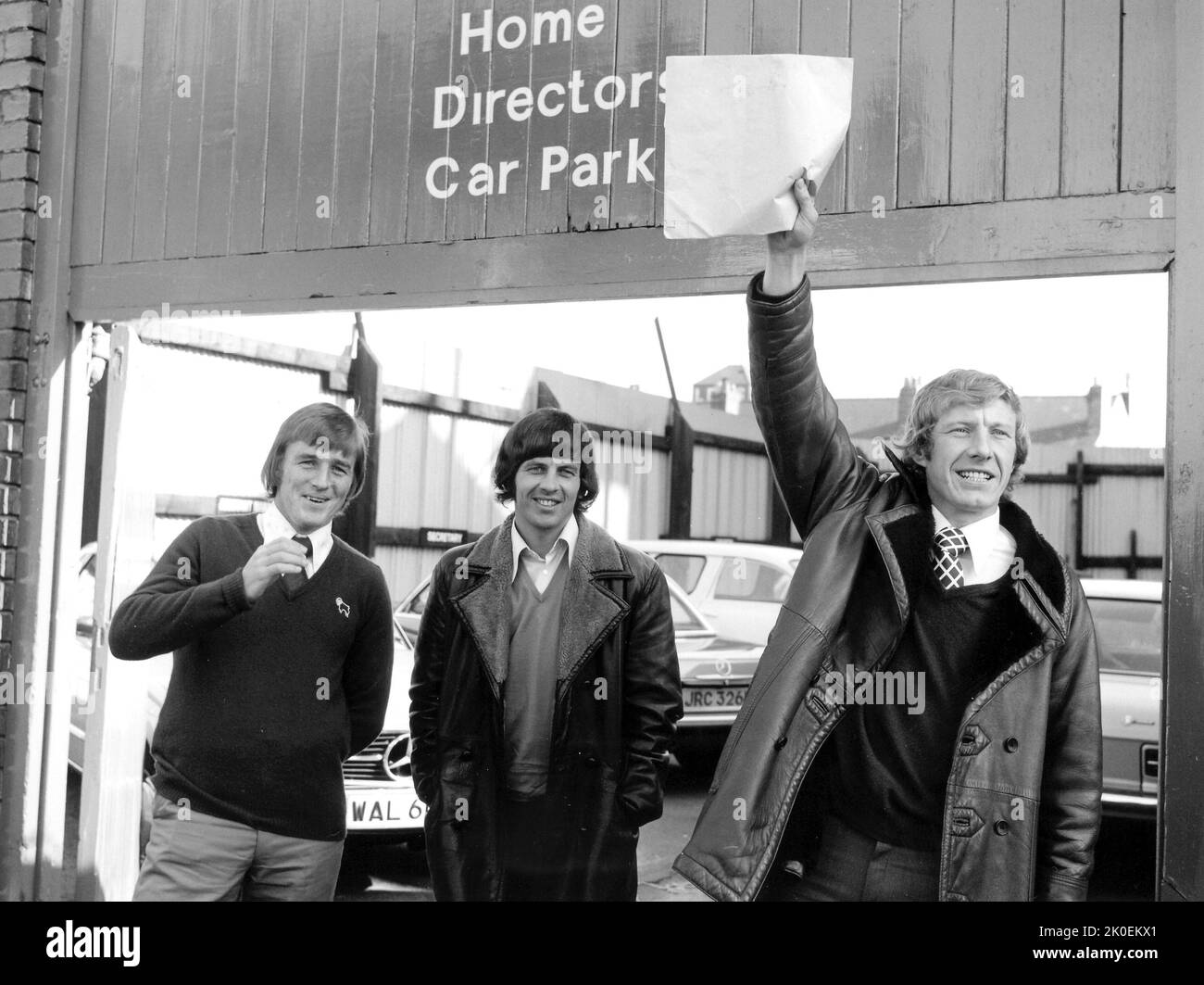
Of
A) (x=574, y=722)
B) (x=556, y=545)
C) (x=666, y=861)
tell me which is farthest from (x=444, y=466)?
(x=666, y=861)

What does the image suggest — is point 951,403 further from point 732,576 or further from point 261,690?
point 261,690

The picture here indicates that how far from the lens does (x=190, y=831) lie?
117 inches

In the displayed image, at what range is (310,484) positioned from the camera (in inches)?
129

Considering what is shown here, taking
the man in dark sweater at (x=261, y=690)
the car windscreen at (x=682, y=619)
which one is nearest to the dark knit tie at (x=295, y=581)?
the man in dark sweater at (x=261, y=690)

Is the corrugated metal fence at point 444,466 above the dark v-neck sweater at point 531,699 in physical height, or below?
above

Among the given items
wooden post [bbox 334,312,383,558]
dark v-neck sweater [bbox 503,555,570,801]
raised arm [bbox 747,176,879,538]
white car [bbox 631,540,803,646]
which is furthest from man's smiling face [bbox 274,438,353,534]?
raised arm [bbox 747,176,879,538]

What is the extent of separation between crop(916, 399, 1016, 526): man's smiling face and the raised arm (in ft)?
0.78

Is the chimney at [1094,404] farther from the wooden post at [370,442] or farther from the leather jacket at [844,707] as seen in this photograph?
the wooden post at [370,442]

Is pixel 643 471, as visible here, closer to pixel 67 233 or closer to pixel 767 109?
pixel 767 109

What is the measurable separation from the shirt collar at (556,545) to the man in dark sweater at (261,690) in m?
0.36

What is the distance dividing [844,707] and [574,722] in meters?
0.85

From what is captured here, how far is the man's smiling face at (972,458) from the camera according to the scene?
267 centimetres


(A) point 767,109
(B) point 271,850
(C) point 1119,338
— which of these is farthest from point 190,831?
(C) point 1119,338
